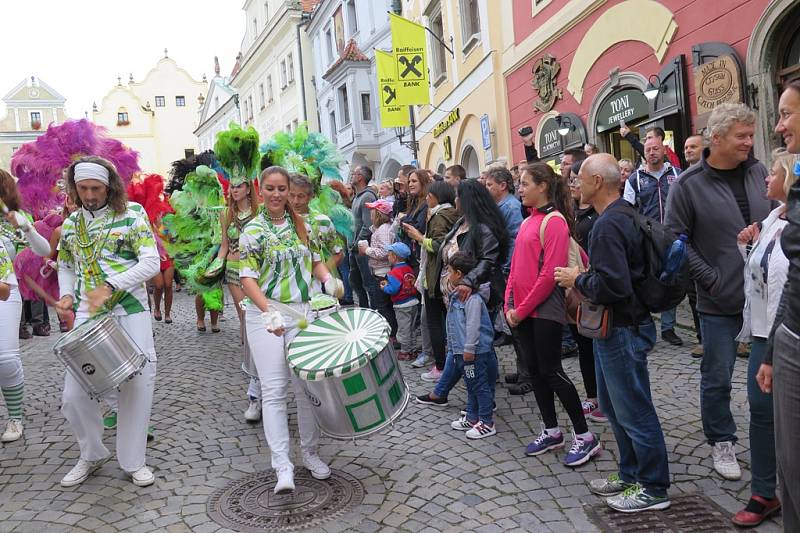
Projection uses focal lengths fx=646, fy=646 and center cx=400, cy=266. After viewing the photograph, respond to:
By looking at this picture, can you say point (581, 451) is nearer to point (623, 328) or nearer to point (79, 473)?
point (623, 328)

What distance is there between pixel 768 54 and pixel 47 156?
7.72 m

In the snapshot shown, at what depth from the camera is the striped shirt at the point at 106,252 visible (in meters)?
4.02

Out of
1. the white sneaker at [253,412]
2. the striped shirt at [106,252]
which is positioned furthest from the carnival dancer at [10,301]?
the white sneaker at [253,412]

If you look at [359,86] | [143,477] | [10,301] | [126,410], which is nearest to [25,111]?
[359,86]

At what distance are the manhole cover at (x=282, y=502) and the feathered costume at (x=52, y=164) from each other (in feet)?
12.6

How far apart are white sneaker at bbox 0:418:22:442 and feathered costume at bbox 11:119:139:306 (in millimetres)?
1901

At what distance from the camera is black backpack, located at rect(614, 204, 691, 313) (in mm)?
3148

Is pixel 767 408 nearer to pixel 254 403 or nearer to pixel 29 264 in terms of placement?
pixel 254 403

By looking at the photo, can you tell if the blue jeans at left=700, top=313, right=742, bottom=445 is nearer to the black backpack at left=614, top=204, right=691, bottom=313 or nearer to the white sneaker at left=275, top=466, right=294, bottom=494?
the black backpack at left=614, top=204, right=691, bottom=313

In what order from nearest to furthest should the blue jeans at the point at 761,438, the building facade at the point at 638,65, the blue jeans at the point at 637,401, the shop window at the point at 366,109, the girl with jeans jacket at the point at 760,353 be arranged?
the girl with jeans jacket at the point at 760,353, the blue jeans at the point at 761,438, the blue jeans at the point at 637,401, the building facade at the point at 638,65, the shop window at the point at 366,109

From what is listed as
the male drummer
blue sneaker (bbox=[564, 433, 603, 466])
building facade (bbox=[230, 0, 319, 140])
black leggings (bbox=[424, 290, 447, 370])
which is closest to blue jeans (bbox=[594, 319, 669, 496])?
blue sneaker (bbox=[564, 433, 603, 466])

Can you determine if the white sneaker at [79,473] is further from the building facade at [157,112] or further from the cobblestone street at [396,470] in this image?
the building facade at [157,112]

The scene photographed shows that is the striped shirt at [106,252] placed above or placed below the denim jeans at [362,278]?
above

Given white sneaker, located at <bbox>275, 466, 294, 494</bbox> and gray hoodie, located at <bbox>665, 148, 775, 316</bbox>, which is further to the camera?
white sneaker, located at <bbox>275, 466, 294, 494</bbox>
